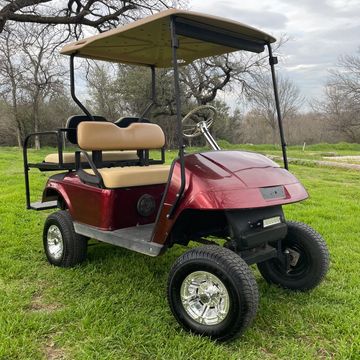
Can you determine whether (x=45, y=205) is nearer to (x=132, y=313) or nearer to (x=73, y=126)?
(x=73, y=126)

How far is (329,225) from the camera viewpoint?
16.0 feet

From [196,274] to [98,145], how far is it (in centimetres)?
164

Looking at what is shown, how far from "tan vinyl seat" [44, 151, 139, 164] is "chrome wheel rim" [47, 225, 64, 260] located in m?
0.61

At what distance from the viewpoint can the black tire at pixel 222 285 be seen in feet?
7.41

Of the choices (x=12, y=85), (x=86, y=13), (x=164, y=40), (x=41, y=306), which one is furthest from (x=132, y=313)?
(x=12, y=85)

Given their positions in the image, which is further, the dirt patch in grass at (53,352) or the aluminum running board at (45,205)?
the aluminum running board at (45,205)

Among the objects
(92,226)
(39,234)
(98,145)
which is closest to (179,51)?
(98,145)

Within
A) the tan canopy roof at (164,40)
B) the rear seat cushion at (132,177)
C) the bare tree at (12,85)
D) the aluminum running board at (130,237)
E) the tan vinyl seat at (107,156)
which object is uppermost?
the bare tree at (12,85)

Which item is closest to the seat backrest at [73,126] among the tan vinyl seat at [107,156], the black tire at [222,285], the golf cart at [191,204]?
the golf cart at [191,204]

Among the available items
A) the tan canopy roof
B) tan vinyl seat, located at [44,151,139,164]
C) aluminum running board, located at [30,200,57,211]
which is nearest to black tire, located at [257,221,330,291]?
the tan canopy roof

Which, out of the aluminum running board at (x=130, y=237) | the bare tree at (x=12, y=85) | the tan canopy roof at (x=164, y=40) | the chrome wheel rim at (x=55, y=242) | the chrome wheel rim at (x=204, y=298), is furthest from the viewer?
the bare tree at (x=12, y=85)

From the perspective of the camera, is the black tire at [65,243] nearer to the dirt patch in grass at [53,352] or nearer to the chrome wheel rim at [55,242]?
the chrome wheel rim at [55,242]

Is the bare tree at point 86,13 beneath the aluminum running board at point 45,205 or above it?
above

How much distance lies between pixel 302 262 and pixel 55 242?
2.10m
